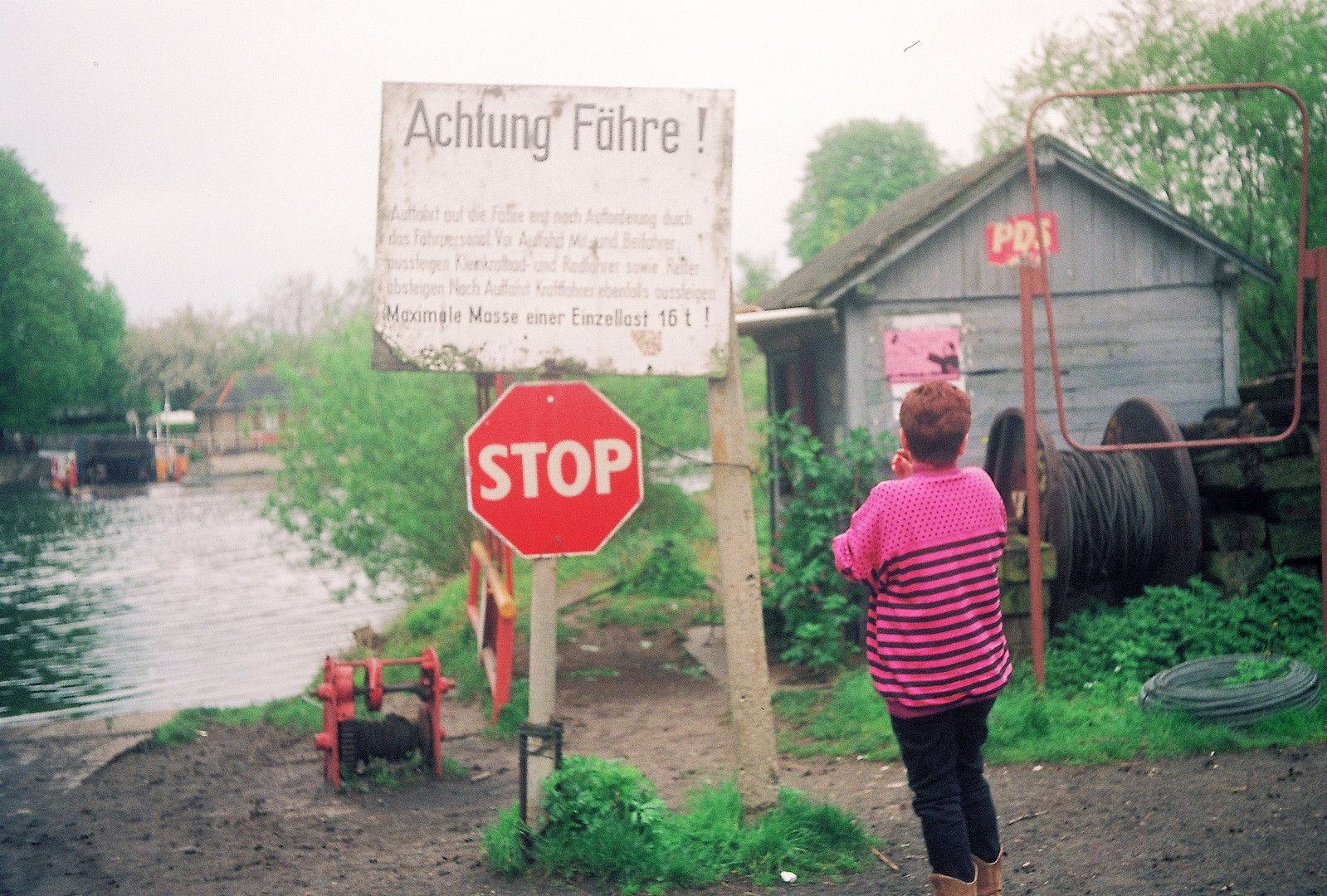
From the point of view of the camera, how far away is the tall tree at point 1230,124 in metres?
15.8

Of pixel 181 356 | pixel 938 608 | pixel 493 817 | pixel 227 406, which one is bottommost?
pixel 493 817

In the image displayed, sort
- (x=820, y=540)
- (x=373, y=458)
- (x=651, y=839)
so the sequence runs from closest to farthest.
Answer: (x=651, y=839), (x=820, y=540), (x=373, y=458)

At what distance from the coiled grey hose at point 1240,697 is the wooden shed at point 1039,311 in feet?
12.4

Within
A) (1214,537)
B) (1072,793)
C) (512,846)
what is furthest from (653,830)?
(1214,537)

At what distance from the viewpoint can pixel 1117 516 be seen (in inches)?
318

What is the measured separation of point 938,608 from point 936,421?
0.58 meters

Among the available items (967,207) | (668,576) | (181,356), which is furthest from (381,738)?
(181,356)

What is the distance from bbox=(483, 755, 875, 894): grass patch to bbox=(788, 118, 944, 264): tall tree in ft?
151

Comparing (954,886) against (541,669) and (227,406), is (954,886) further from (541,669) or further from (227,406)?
(227,406)

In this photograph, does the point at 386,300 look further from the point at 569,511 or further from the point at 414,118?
the point at 569,511

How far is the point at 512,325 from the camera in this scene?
4887 millimetres

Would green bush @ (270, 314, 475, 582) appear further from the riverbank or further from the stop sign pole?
the riverbank

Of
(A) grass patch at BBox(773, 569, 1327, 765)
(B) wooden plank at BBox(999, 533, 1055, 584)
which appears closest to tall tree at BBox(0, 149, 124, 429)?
(A) grass patch at BBox(773, 569, 1327, 765)

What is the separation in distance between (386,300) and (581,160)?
104cm
